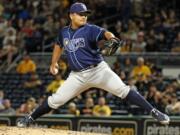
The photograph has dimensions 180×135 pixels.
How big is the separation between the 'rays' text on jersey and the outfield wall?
4.00m

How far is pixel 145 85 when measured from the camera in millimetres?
14219

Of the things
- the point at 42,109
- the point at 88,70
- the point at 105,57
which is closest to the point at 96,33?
the point at 88,70

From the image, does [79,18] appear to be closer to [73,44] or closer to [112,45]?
[73,44]

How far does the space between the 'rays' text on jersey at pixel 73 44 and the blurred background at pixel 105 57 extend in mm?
4649

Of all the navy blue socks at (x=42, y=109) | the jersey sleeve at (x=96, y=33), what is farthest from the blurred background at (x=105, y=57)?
the jersey sleeve at (x=96, y=33)

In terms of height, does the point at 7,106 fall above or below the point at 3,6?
below

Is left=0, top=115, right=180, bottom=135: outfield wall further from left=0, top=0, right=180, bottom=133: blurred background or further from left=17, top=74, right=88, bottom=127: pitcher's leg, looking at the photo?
left=17, top=74, right=88, bottom=127: pitcher's leg

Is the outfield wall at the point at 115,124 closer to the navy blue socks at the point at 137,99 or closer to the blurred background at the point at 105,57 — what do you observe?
the blurred background at the point at 105,57

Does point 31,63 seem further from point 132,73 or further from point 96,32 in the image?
point 96,32

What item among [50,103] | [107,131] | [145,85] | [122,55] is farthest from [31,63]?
[50,103]

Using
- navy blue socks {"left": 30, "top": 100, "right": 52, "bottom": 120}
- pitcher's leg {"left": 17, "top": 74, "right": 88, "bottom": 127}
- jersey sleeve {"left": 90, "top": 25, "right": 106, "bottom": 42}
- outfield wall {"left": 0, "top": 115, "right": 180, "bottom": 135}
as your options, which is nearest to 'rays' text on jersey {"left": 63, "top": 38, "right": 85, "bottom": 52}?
jersey sleeve {"left": 90, "top": 25, "right": 106, "bottom": 42}

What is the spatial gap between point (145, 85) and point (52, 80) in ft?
10.3

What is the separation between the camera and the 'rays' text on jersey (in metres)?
8.46

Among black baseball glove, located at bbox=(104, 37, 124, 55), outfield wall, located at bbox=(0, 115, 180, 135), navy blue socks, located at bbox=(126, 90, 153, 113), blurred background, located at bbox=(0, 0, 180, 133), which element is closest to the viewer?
black baseball glove, located at bbox=(104, 37, 124, 55)
